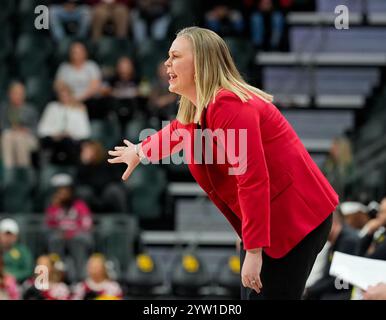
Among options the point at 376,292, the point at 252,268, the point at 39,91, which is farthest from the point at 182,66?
the point at 39,91

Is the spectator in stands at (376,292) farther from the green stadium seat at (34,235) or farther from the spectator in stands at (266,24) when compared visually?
the spectator in stands at (266,24)

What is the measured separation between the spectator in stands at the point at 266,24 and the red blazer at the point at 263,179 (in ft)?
25.8

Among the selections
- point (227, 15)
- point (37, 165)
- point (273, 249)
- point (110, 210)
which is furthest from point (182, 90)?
point (227, 15)

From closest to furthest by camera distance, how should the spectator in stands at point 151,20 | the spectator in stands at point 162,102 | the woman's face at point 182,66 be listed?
the woman's face at point 182,66
the spectator in stands at point 162,102
the spectator in stands at point 151,20

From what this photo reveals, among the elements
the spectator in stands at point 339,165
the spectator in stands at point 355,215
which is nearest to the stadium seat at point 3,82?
the spectator in stands at point 339,165

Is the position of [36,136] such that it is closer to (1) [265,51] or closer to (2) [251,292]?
(1) [265,51]

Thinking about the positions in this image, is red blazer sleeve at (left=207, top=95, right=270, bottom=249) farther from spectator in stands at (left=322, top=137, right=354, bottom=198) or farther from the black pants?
spectator in stands at (left=322, top=137, right=354, bottom=198)

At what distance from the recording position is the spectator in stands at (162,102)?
10078 mm

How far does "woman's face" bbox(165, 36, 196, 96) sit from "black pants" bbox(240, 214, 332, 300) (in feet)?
1.87

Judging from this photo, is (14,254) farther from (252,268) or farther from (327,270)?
(252,268)

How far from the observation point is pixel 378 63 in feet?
36.3

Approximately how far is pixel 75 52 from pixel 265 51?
2.11 metres

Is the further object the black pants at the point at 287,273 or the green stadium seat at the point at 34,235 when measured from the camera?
the green stadium seat at the point at 34,235

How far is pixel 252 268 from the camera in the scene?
3.04 meters
